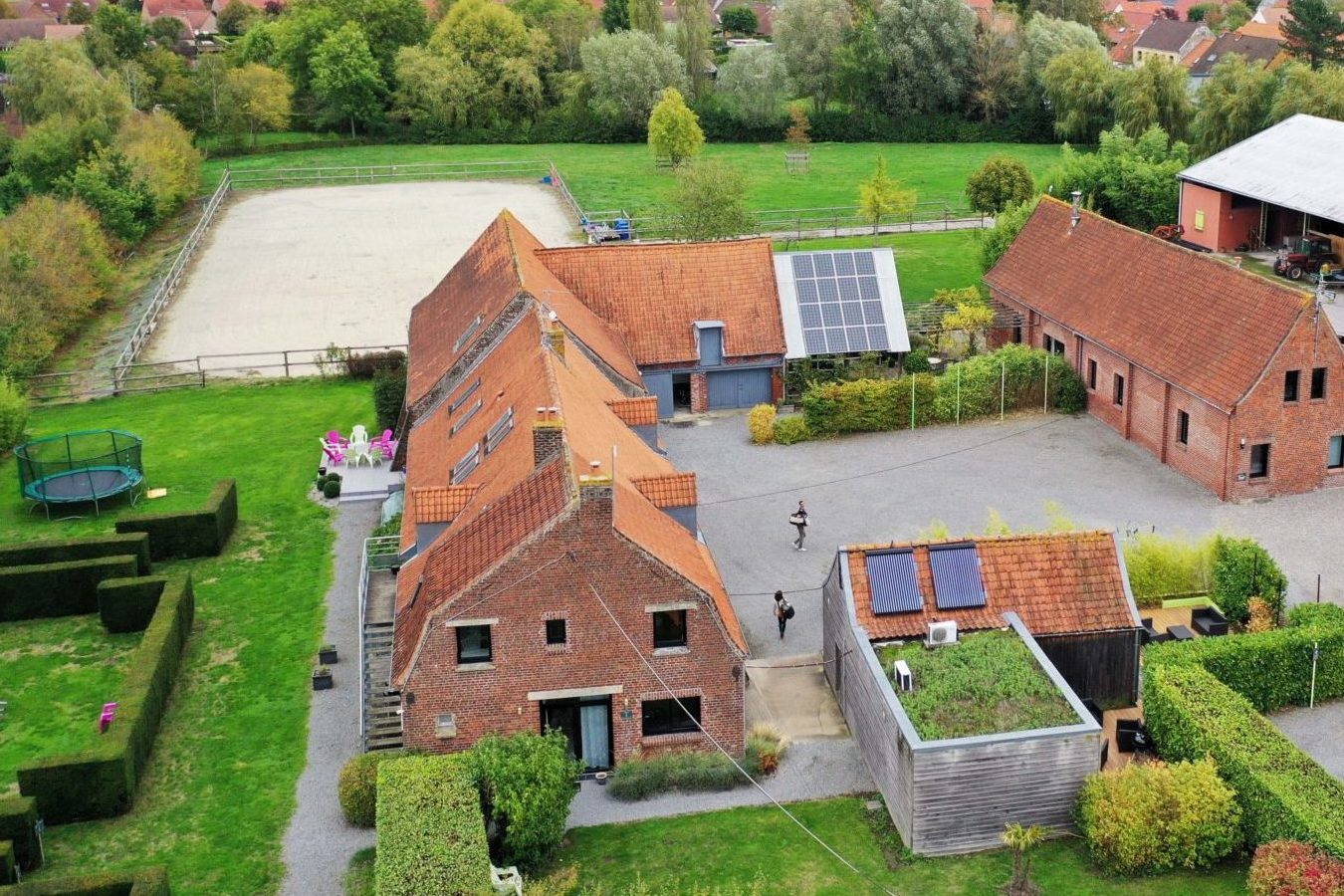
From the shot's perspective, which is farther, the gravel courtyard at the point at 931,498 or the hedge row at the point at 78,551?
the hedge row at the point at 78,551

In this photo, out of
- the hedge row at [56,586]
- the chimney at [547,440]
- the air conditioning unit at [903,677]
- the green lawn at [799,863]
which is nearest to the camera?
the green lawn at [799,863]

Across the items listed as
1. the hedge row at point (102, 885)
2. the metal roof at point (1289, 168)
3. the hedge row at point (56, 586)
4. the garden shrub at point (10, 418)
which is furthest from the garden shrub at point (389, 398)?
the metal roof at point (1289, 168)

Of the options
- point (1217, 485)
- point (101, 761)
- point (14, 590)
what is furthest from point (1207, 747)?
point (14, 590)

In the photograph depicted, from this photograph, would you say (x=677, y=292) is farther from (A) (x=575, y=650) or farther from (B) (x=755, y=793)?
(B) (x=755, y=793)

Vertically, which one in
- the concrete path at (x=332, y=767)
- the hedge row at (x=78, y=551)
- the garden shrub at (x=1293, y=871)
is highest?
the hedge row at (x=78, y=551)

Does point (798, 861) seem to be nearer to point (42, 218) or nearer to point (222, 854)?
point (222, 854)

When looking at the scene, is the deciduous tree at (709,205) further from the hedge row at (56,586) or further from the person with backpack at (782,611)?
the hedge row at (56,586)

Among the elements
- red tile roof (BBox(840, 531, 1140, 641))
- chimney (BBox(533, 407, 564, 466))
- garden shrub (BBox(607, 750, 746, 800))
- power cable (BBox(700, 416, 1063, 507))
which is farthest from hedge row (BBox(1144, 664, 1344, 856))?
power cable (BBox(700, 416, 1063, 507))
